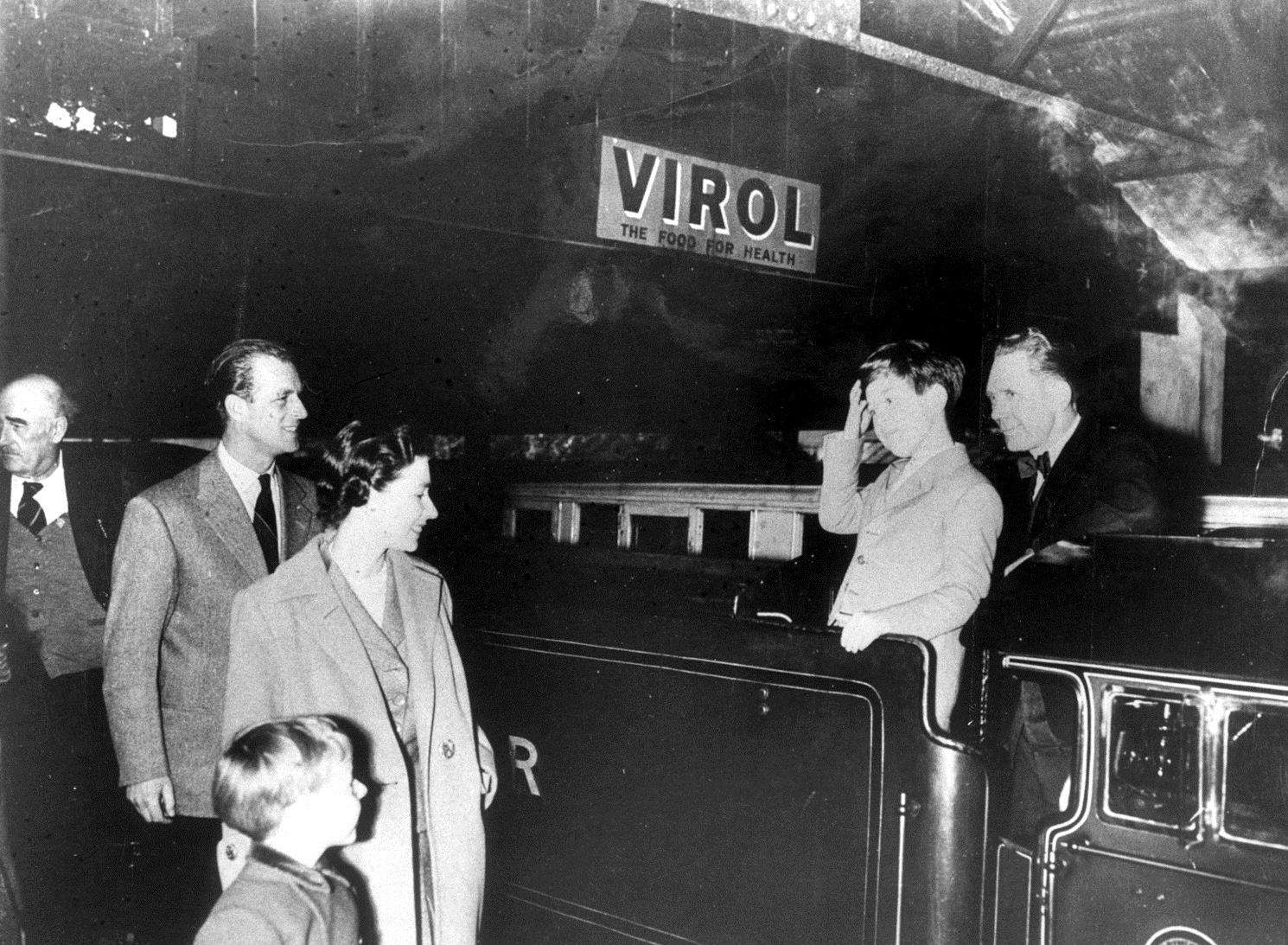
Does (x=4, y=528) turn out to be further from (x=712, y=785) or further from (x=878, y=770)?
(x=878, y=770)

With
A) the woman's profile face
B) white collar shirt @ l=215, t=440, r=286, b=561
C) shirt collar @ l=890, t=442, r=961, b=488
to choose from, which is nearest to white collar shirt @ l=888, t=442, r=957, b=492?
shirt collar @ l=890, t=442, r=961, b=488

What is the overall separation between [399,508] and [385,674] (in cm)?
37

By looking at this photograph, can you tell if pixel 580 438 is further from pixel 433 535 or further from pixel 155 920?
pixel 155 920

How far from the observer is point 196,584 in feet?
8.39

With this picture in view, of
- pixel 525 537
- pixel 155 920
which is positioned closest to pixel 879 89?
pixel 525 537

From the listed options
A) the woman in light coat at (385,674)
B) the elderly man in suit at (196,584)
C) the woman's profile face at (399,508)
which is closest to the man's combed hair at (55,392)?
the elderly man in suit at (196,584)

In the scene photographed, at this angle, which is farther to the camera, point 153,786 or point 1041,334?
point 1041,334

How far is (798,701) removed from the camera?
7.92 feet

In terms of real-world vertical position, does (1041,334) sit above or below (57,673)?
above

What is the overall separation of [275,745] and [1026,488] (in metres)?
2.35

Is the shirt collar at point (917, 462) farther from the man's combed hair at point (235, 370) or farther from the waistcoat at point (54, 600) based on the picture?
the waistcoat at point (54, 600)

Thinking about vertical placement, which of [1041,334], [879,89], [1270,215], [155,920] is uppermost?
[879,89]

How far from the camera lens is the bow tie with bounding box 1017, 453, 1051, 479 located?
2.76m

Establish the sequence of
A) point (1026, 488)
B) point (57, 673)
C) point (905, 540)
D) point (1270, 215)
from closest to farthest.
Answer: point (905, 540) < point (57, 673) < point (1026, 488) < point (1270, 215)
